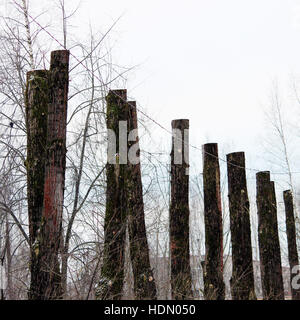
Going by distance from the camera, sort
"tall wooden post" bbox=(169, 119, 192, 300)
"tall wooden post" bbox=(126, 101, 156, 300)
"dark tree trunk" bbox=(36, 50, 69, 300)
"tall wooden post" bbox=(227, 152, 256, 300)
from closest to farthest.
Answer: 1. "dark tree trunk" bbox=(36, 50, 69, 300)
2. "tall wooden post" bbox=(126, 101, 156, 300)
3. "tall wooden post" bbox=(169, 119, 192, 300)
4. "tall wooden post" bbox=(227, 152, 256, 300)

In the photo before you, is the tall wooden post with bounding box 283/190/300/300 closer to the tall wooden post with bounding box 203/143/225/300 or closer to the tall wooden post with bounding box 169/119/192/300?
the tall wooden post with bounding box 203/143/225/300

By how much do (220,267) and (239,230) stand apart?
1.05 m

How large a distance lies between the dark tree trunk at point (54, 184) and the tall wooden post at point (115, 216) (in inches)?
27.9

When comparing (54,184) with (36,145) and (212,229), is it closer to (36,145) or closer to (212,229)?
(36,145)

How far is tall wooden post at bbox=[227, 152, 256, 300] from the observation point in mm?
8859

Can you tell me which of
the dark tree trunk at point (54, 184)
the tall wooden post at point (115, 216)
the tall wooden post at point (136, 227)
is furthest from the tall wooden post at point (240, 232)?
the dark tree trunk at point (54, 184)

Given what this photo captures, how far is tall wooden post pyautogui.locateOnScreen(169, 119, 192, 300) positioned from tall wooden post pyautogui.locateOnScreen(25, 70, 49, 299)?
253 centimetres

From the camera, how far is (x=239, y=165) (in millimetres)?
9281

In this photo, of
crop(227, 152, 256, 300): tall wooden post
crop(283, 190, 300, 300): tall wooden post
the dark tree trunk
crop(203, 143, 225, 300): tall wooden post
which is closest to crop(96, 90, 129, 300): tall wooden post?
the dark tree trunk

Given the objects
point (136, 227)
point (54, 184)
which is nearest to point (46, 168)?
point (54, 184)

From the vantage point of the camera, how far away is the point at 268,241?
33.7 ft
